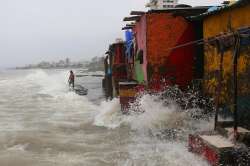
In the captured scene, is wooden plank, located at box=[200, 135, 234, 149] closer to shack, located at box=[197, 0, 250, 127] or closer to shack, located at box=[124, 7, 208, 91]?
shack, located at box=[197, 0, 250, 127]

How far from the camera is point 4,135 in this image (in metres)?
11.5

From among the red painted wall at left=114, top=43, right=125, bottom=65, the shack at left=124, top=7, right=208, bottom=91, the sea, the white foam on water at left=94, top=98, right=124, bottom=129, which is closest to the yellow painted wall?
the shack at left=124, top=7, right=208, bottom=91

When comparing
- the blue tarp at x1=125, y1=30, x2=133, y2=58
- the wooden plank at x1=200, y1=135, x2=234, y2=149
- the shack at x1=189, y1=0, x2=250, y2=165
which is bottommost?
the wooden plank at x1=200, y1=135, x2=234, y2=149

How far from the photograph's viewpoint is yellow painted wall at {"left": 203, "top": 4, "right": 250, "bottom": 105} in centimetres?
868

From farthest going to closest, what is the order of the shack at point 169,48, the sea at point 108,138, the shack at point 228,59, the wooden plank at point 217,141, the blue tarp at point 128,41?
the blue tarp at point 128,41
the shack at point 169,48
the shack at point 228,59
the sea at point 108,138
the wooden plank at point 217,141

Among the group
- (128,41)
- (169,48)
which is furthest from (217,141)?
(128,41)

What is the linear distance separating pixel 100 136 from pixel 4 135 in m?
2.53

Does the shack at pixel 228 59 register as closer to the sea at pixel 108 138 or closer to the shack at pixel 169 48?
the shack at pixel 169 48

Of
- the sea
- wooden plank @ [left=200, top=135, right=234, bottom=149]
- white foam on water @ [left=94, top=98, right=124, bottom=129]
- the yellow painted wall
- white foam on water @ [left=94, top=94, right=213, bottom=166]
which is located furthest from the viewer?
white foam on water @ [left=94, top=98, right=124, bottom=129]

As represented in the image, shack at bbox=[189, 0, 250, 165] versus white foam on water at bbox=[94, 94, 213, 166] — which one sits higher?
shack at bbox=[189, 0, 250, 165]

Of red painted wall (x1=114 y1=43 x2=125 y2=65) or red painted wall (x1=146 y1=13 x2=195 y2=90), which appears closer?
red painted wall (x1=146 y1=13 x2=195 y2=90)

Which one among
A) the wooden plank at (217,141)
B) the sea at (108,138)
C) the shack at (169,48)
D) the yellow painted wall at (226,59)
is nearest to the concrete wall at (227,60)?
the yellow painted wall at (226,59)

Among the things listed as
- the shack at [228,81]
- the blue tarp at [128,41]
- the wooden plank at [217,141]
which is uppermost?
the blue tarp at [128,41]

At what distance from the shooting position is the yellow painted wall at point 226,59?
8.68 m
